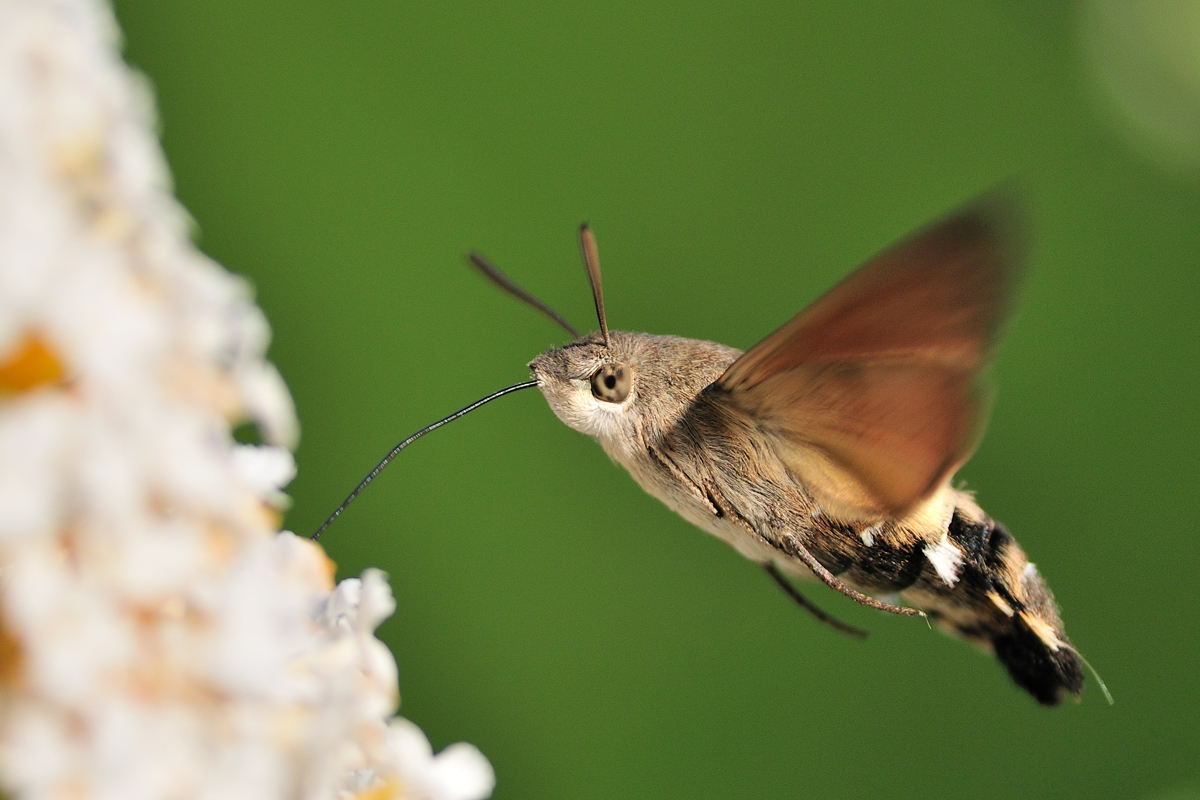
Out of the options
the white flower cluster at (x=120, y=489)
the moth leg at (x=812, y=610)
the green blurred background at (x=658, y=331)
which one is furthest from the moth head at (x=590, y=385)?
the white flower cluster at (x=120, y=489)

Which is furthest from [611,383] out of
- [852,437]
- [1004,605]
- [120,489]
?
[120,489]

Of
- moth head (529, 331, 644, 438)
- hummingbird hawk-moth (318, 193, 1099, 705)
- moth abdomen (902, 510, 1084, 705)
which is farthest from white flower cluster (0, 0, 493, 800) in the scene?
moth abdomen (902, 510, 1084, 705)

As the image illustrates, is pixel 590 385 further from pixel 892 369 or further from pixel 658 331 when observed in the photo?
pixel 658 331

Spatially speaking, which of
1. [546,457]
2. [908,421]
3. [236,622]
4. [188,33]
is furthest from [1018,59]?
[236,622]

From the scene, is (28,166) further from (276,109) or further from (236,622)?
(276,109)

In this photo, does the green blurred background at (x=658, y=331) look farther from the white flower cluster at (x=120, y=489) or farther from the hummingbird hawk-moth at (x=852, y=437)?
the white flower cluster at (x=120, y=489)

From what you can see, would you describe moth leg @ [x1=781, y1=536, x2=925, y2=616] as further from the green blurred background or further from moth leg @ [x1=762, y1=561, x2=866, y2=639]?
the green blurred background

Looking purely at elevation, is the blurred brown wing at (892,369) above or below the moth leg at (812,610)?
above
